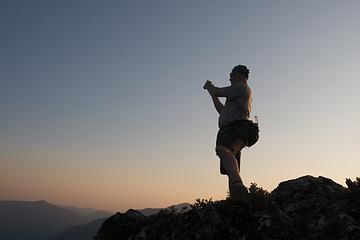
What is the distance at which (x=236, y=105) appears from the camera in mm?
9648

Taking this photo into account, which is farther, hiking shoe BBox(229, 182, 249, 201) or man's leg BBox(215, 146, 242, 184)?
man's leg BBox(215, 146, 242, 184)

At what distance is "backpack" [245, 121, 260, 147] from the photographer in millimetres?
9562

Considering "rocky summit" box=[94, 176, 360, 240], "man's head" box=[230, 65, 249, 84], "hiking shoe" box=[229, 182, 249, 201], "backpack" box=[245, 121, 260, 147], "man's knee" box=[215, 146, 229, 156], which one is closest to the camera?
"rocky summit" box=[94, 176, 360, 240]

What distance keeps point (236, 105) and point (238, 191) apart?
241cm

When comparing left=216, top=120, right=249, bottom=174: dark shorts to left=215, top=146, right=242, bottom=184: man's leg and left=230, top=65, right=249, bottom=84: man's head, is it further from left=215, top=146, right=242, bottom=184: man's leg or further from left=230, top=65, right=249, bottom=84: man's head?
left=230, top=65, right=249, bottom=84: man's head

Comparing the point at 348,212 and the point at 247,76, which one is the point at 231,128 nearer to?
the point at 247,76

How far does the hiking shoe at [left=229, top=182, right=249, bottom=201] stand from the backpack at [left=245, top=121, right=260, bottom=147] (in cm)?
147

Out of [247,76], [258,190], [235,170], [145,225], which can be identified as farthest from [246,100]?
[145,225]

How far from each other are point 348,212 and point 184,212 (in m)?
3.26

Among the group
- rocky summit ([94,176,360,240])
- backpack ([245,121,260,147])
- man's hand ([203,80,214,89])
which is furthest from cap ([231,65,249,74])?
rocky summit ([94,176,360,240])

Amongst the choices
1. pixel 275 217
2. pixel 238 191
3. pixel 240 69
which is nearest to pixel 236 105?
pixel 240 69

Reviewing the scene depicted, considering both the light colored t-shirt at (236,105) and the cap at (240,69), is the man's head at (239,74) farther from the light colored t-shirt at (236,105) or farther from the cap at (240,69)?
the light colored t-shirt at (236,105)

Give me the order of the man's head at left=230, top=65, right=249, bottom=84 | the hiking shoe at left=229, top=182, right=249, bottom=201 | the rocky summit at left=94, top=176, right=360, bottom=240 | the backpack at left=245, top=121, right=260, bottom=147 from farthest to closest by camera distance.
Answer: the man's head at left=230, top=65, right=249, bottom=84 → the backpack at left=245, top=121, right=260, bottom=147 → the hiking shoe at left=229, top=182, right=249, bottom=201 → the rocky summit at left=94, top=176, right=360, bottom=240

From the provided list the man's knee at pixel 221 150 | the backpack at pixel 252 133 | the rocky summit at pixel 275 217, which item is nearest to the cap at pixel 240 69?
the backpack at pixel 252 133
